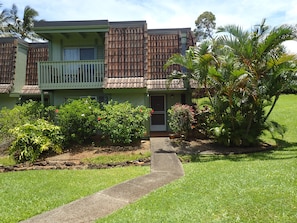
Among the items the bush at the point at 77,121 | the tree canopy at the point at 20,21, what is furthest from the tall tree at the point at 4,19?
the bush at the point at 77,121

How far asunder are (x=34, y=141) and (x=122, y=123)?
3.73 meters

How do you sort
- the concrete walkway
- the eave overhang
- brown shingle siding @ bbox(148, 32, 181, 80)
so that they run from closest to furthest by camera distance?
the concrete walkway < the eave overhang < brown shingle siding @ bbox(148, 32, 181, 80)

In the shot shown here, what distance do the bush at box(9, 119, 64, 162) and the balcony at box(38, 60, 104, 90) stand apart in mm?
3336

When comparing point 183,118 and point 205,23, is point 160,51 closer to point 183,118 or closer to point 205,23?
point 183,118

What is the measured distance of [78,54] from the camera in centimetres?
1697

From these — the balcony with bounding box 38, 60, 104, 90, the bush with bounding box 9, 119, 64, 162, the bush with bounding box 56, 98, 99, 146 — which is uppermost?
the balcony with bounding box 38, 60, 104, 90

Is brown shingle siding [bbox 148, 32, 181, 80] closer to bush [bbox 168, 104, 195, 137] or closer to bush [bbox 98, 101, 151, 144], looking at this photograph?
bush [bbox 168, 104, 195, 137]

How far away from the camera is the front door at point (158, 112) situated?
16.9 metres

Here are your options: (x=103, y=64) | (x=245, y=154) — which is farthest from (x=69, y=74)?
(x=245, y=154)

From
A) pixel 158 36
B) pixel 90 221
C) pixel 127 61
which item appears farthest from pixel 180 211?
pixel 158 36

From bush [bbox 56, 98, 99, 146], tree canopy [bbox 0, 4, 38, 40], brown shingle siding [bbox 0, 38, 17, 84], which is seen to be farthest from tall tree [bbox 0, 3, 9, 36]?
bush [bbox 56, 98, 99, 146]

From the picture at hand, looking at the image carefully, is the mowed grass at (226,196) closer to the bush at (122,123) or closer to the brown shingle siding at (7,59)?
the bush at (122,123)

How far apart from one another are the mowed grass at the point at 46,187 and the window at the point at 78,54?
9.22 m

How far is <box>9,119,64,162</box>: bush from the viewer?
11.3 m
